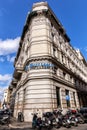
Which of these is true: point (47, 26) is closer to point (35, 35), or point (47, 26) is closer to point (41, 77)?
point (35, 35)

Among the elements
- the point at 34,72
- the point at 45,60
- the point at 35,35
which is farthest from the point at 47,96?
the point at 35,35

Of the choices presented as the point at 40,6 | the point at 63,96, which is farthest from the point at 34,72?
the point at 40,6

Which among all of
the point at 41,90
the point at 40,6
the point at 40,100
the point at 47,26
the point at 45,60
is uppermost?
the point at 40,6

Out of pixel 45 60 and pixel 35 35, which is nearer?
pixel 45 60

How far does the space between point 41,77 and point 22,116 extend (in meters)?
5.38

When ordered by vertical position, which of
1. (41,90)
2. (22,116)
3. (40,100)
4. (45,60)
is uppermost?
(45,60)

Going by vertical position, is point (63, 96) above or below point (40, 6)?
below

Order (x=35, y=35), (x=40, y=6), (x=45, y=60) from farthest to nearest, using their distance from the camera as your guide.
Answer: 1. (x=40, y=6)
2. (x=35, y=35)
3. (x=45, y=60)

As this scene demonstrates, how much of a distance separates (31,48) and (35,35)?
7.37 ft

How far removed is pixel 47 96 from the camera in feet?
48.9

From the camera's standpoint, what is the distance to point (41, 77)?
1577cm

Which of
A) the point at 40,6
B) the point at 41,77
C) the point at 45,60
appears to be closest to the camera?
the point at 41,77

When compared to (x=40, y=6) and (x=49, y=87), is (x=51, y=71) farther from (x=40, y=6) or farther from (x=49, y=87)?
(x=40, y=6)

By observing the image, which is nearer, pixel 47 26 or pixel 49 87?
pixel 49 87
